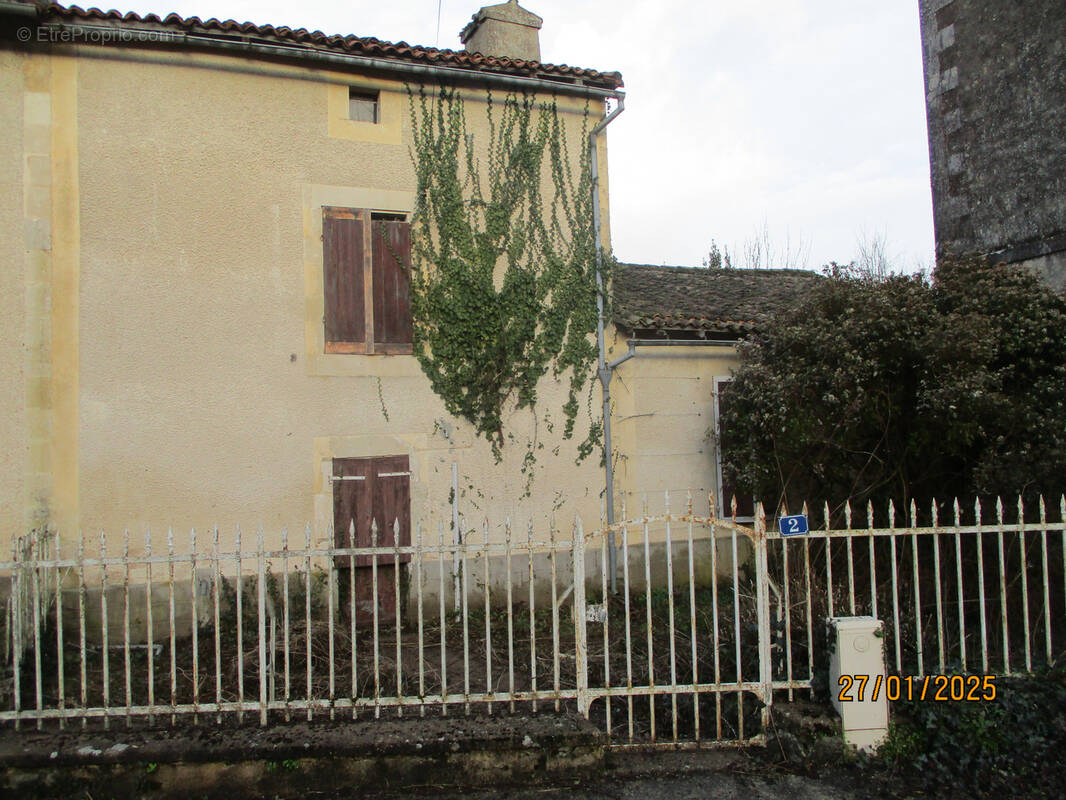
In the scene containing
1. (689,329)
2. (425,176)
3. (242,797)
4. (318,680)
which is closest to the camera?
(242,797)

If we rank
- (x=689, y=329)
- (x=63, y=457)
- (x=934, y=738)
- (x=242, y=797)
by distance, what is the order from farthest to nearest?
(x=689, y=329) < (x=63, y=457) < (x=934, y=738) < (x=242, y=797)

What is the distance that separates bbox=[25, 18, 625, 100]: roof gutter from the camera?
7418 mm

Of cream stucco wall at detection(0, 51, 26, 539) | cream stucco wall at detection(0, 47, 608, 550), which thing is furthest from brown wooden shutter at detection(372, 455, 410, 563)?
cream stucco wall at detection(0, 51, 26, 539)

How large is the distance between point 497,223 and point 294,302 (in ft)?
7.66

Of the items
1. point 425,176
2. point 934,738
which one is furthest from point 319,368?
point 934,738

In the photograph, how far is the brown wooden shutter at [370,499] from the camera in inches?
318

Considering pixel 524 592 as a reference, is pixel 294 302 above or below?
→ above

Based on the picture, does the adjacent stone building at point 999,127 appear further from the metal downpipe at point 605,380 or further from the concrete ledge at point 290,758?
the concrete ledge at point 290,758

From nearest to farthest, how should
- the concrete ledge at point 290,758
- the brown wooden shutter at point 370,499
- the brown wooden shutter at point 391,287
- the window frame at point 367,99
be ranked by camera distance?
the concrete ledge at point 290,758 < the brown wooden shutter at point 370,499 < the brown wooden shutter at point 391,287 < the window frame at point 367,99

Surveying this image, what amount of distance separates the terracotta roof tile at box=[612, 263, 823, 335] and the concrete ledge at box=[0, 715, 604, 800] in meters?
5.52

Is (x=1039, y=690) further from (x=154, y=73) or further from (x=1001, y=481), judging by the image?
(x=154, y=73)

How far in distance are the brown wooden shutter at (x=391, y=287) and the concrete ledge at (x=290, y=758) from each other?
15.0 feet

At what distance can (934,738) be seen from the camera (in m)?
4.54
